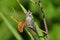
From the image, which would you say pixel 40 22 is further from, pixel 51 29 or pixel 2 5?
pixel 2 5

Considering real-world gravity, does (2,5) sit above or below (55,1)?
above

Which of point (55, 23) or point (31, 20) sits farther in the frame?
point (55, 23)

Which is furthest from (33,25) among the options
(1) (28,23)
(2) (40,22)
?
(2) (40,22)

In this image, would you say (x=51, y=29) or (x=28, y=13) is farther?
(x=51, y=29)

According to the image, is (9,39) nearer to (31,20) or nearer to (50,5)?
(50,5)

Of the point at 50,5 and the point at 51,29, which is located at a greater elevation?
the point at 50,5

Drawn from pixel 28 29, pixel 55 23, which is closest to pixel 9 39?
pixel 55 23

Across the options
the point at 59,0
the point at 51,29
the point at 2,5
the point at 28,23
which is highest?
the point at 28,23

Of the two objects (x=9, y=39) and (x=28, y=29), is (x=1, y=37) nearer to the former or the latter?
(x=9, y=39)
